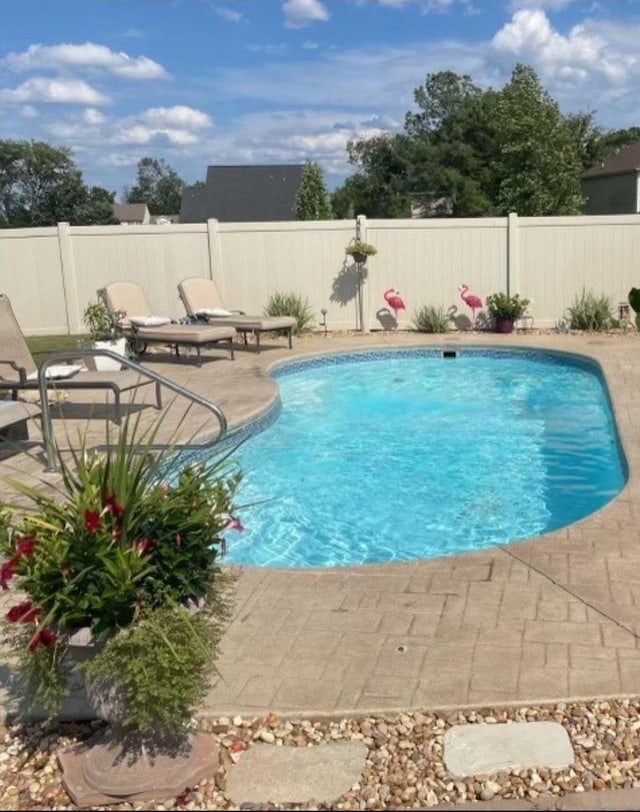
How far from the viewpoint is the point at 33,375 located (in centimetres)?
750

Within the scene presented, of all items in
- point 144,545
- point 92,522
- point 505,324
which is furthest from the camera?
point 505,324

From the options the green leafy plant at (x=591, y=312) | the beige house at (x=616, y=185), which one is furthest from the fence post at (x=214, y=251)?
the beige house at (x=616, y=185)

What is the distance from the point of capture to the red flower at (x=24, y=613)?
226cm

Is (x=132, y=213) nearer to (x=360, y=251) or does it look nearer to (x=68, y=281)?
(x=68, y=281)

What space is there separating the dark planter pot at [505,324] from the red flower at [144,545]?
1193 cm

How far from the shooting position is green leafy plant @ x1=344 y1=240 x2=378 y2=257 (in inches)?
530

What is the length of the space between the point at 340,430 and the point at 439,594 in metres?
5.06

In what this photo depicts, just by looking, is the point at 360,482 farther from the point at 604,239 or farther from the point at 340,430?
the point at 604,239

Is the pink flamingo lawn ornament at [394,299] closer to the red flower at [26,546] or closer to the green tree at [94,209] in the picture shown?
the red flower at [26,546]

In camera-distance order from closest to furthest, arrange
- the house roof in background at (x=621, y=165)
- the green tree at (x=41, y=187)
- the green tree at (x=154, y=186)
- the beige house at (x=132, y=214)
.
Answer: the house roof in background at (x=621, y=165), the green tree at (x=41, y=187), the beige house at (x=132, y=214), the green tree at (x=154, y=186)

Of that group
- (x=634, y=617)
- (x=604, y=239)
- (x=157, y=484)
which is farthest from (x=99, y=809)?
(x=604, y=239)

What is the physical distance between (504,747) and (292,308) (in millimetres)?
Answer: 11610

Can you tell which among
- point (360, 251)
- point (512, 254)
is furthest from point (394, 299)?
point (512, 254)

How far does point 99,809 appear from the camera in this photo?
93.6 inches
